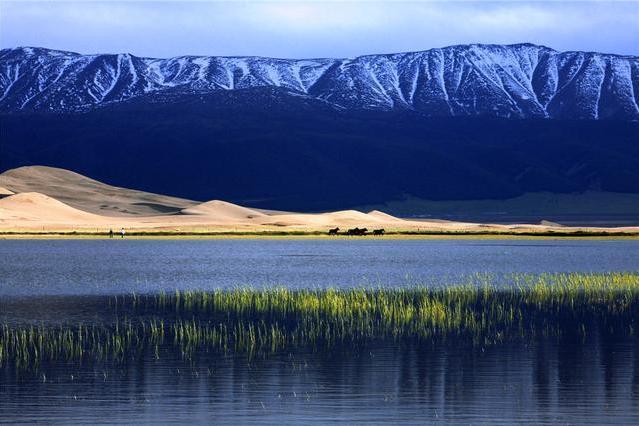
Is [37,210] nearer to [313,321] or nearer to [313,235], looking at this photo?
[313,235]

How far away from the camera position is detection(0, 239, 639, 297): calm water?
67.7 metres

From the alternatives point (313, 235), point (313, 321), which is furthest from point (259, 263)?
point (313, 235)

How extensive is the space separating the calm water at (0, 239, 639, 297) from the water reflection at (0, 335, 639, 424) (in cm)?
2621

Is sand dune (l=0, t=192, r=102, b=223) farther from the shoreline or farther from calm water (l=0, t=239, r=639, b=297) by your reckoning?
calm water (l=0, t=239, r=639, b=297)

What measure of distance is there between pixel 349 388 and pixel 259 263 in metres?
59.3

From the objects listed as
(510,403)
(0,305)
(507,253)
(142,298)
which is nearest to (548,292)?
(142,298)

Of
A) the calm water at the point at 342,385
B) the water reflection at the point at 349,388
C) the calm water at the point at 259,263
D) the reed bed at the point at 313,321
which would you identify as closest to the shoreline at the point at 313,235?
the calm water at the point at 259,263

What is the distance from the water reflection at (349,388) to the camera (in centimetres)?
2797

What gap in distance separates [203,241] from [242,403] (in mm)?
113091

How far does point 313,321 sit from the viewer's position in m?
46.1

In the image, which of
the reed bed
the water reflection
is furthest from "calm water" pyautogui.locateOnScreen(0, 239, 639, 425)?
the reed bed

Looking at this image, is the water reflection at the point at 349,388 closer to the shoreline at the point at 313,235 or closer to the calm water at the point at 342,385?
the calm water at the point at 342,385

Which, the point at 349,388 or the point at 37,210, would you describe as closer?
the point at 349,388

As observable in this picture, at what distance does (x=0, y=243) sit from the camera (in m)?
130
